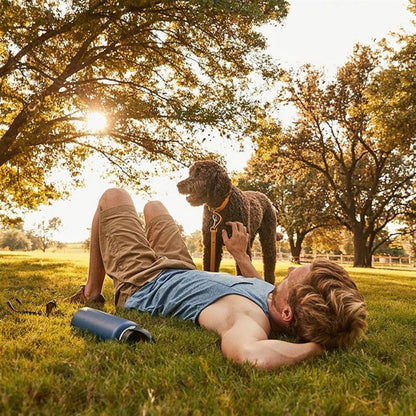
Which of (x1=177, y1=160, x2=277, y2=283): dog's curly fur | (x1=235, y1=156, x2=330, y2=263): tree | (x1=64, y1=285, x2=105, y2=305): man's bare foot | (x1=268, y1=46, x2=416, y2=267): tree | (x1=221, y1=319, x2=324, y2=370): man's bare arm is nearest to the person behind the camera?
(x1=221, y1=319, x2=324, y2=370): man's bare arm

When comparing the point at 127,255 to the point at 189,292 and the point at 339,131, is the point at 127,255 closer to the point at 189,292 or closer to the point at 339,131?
the point at 189,292

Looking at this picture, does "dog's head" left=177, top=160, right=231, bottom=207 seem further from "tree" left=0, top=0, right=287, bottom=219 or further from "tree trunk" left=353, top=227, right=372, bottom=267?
"tree trunk" left=353, top=227, right=372, bottom=267

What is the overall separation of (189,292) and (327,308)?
1134 mm

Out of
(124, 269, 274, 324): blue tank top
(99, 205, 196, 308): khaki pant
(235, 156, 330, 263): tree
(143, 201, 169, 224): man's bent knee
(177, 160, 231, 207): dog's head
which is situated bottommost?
(124, 269, 274, 324): blue tank top

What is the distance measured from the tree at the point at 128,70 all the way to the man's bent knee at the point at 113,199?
640 centimetres

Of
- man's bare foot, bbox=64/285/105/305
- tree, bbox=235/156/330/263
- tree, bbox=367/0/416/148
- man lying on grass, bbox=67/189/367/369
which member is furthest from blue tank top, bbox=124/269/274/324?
tree, bbox=235/156/330/263

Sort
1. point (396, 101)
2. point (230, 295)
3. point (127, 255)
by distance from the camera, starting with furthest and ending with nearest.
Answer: point (396, 101), point (127, 255), point (230, 295)

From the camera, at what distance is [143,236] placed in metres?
3.87

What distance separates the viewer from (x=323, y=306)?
7.68 feet

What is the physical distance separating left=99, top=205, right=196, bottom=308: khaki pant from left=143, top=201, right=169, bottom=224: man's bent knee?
61 cm

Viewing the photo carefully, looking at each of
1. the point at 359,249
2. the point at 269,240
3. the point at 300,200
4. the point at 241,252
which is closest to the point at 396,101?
the point at 269,240

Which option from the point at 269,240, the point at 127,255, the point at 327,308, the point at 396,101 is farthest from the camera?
the point at 396,101

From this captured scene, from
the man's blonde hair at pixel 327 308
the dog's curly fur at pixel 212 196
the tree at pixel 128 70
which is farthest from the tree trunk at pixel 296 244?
the man's blonde hair at pixel 327 308

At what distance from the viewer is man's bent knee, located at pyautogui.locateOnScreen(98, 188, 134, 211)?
3952mm
